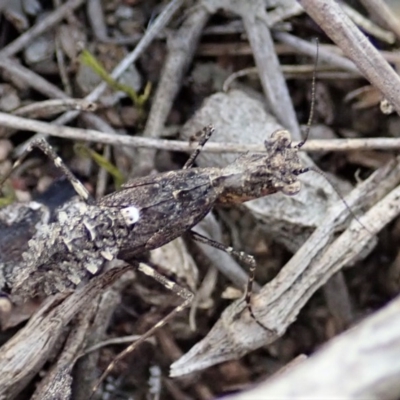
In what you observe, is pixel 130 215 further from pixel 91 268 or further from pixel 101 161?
pixel 101 161

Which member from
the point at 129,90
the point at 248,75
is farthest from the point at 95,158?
the point at 248,75

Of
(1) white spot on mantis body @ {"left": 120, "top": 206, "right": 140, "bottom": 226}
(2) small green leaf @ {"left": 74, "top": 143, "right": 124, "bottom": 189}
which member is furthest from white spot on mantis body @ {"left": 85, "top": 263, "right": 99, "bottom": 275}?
(2) small green leaf @ {"left": 74, "top": 143, "right": 124, "bottom": 189}

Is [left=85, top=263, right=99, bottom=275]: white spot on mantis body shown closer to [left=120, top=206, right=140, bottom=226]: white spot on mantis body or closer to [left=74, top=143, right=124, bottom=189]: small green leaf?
[left=120, top=206, right=140, bottom=226]: white spot on mantis body

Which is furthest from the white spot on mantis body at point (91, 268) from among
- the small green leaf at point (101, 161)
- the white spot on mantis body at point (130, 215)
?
the small green leaf at point (101, 161)

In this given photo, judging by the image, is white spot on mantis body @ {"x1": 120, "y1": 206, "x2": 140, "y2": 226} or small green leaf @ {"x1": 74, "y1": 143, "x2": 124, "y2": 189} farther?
small green leaf @ {"x1": 74, "y1": 143, "x2": 124, "y2": 189}

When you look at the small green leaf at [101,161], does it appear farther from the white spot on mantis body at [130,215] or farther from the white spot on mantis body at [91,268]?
the white spot on mantis body at [91,268]

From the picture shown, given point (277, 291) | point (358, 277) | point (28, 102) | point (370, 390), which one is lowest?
point (358, 277)

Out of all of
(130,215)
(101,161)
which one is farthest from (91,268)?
(101,161)

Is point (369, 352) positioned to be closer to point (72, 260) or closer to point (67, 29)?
point (72, 260)
